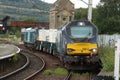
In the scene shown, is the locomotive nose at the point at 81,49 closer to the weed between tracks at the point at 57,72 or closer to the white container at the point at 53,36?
the weed between tracks at the point at 57,72

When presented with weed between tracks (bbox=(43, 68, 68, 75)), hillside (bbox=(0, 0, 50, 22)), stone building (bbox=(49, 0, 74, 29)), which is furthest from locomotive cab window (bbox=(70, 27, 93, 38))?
hillside (bbox=(0, 0, 50, 22))

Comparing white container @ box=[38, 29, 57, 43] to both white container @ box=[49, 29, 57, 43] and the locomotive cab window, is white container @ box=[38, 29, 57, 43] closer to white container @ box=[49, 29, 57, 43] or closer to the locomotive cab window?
white container @ box=[49, 29, 57, 43]

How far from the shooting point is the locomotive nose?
62.4 ft

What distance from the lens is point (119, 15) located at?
63750 mm

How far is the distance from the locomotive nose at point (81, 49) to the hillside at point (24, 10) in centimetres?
12588

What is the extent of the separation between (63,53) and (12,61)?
20.2 ft

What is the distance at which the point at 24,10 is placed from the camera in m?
153

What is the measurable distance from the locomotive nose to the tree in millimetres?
40643

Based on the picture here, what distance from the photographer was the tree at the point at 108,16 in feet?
197

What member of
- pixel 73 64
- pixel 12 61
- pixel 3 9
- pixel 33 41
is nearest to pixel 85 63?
pixel 73 64

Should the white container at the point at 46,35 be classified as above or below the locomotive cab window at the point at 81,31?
below

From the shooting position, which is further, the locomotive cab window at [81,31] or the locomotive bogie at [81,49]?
the locomotive cab window at [81,31]

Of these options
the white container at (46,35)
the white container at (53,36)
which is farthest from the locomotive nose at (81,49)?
the white container at (46,35)

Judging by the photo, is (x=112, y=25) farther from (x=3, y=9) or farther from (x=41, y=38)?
(x=3, y=9)
